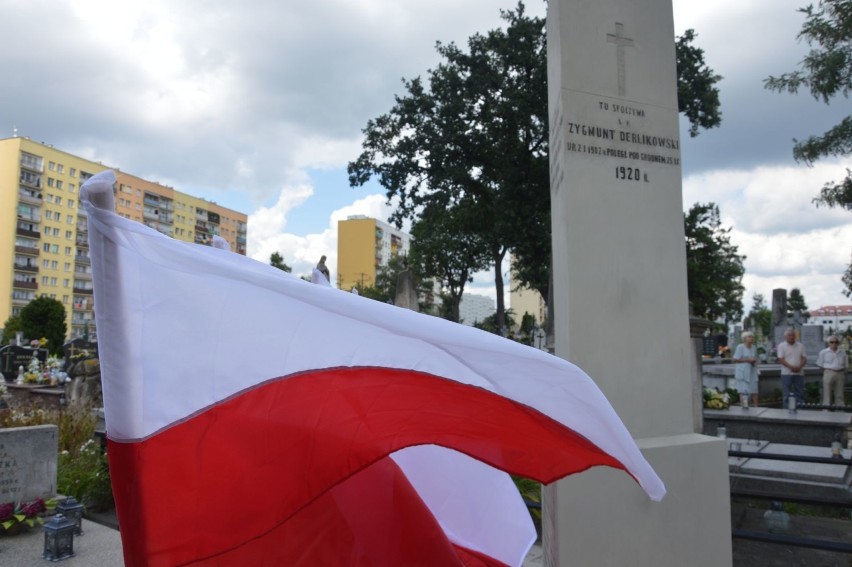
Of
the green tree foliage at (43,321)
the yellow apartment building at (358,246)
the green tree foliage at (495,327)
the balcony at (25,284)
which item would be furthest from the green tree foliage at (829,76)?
the yellow apartment building at (358,246)

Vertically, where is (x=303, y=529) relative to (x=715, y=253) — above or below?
below

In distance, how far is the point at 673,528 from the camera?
339cm

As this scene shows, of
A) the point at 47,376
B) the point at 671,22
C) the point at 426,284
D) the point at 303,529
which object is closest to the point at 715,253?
the point at 426,284

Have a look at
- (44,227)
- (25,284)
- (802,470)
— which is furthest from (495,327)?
(44,227)

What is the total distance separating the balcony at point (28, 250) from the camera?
246 feet

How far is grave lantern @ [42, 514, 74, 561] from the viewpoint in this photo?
5.39m

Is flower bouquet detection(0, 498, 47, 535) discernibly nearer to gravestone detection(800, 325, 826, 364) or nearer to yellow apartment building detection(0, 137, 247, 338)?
gravestone detection(800, 325, 826, 364)

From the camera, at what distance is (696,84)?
24.6m

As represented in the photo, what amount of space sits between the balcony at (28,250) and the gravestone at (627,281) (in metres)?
87.8

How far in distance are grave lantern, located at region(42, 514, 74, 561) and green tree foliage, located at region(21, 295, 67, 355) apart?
122 ft

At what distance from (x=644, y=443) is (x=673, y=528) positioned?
1.60ft

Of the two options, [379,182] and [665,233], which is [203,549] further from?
[379,182]

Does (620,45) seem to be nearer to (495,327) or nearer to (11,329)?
(495,327)

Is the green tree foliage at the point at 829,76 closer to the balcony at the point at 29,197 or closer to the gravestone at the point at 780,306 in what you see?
the gravestone at the point at 780,306
